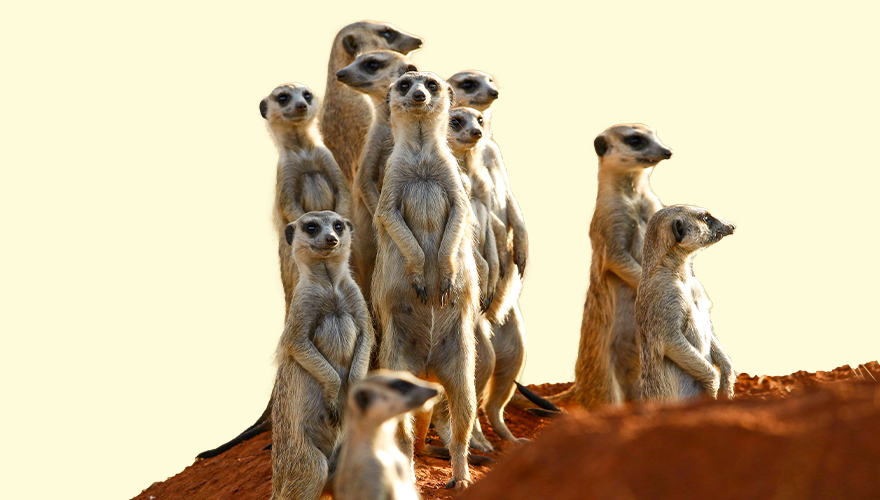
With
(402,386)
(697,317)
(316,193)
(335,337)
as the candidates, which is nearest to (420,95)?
(316,193)

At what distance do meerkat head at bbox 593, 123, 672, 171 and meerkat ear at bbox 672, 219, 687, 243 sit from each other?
4.39ft

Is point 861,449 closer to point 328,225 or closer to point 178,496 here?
point 328,225

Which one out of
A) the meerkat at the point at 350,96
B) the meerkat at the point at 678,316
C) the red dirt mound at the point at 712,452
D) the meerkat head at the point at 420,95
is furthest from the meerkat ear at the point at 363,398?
the meerkat at the point at 350,96

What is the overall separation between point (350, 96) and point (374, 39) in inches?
19.3

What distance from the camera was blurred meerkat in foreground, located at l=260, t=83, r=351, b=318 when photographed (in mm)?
6715

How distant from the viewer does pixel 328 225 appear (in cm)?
532

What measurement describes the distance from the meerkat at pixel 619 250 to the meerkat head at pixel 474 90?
82 centimetres

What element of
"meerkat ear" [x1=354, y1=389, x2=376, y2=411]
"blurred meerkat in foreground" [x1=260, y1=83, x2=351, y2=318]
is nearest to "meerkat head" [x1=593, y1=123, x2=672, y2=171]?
"blurred meerkat in foreground" [x1=260, y1=83, x2=351, y2=318]

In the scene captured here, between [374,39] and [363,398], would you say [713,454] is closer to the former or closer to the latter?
[363,398]

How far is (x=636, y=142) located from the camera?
22.7 ft

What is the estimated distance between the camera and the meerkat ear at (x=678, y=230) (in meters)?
5.54

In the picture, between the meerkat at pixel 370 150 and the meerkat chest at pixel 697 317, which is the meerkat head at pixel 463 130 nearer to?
the meerkat at pixel 370 150

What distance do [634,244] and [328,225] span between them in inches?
A: 97.4

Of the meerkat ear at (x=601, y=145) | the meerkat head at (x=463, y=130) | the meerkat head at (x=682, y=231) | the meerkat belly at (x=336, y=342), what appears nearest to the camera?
the meerkat belly at (x=336, y=342)
